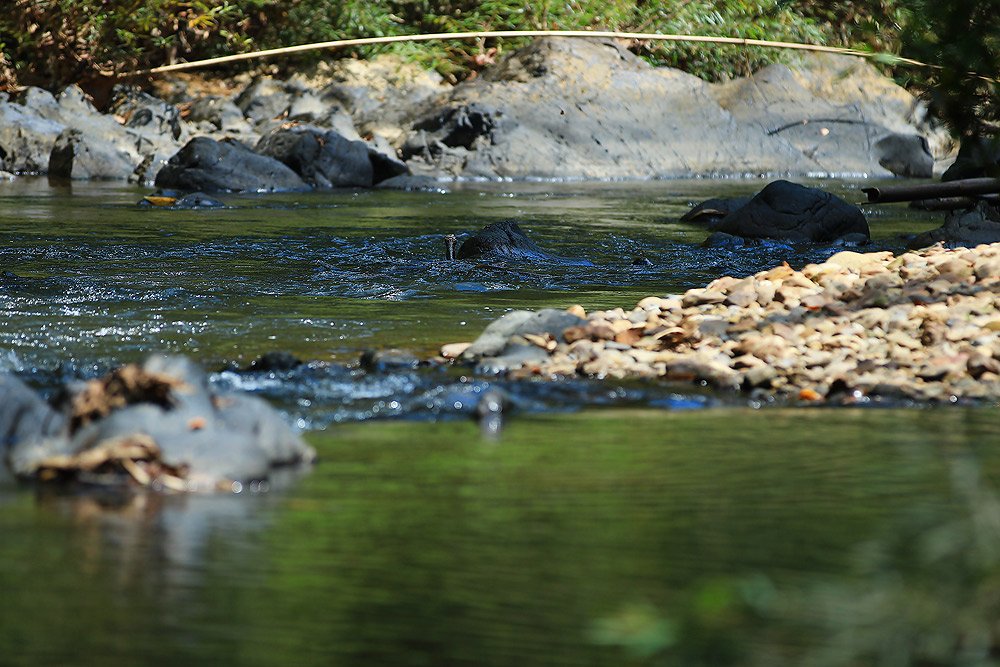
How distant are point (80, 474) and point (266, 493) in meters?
0.41

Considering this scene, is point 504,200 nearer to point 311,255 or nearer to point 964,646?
point 311,255

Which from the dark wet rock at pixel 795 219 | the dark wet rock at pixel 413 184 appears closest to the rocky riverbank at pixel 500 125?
the dark wet rock at pixel 413 184

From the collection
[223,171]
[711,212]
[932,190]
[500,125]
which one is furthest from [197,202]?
[932,190]

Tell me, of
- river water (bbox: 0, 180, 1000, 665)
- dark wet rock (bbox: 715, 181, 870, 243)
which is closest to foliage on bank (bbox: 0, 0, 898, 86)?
dark wet rock (bbox: 715, 181, 870, 243)

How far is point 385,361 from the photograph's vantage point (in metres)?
4.62

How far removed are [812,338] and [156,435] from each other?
7.75 feet

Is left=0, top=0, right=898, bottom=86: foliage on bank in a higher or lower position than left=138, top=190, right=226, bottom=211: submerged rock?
higher

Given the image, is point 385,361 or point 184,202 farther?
point 184,202

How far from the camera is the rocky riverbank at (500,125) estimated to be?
14195 millimetres

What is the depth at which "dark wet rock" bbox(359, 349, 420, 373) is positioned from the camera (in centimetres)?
457

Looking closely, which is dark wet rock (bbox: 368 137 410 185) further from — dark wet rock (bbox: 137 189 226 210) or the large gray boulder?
dark wet rock (bbox: 137 189 226 210)

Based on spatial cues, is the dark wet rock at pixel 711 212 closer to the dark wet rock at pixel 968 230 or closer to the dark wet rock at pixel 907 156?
the dark wet rock at pixel 968 230

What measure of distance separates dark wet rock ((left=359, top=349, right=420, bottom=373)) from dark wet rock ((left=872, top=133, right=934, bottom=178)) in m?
11.8

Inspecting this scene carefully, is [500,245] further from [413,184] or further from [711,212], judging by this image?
[413,184]
